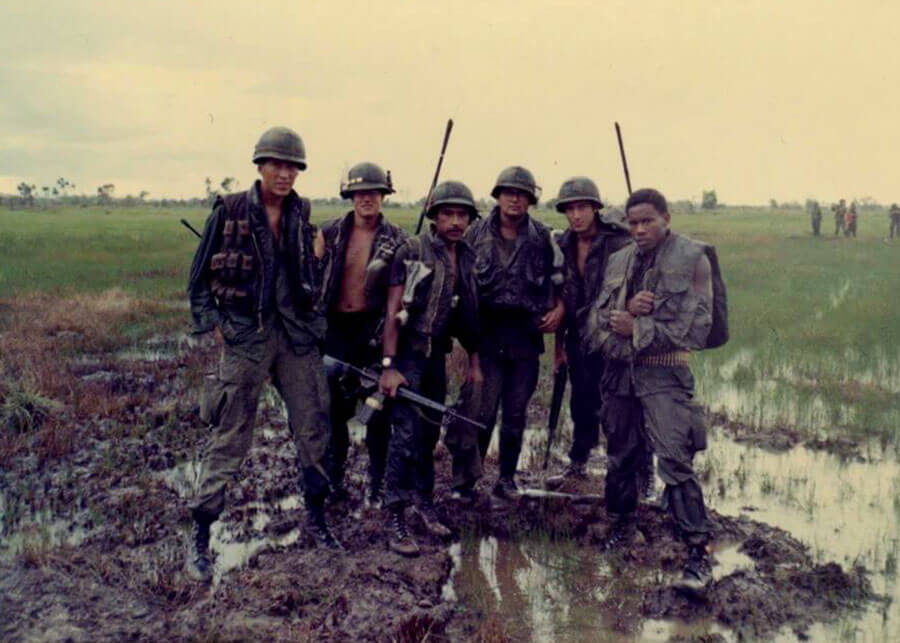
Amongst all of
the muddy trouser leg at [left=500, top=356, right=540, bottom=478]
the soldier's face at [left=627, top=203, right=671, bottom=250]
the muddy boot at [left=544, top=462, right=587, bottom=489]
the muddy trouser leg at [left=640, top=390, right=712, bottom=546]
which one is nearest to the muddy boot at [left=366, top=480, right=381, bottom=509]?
the muddy trouser leg at [left=500, top=356, right=540, bottom=478]

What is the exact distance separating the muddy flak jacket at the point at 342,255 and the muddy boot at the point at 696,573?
2.31 metres

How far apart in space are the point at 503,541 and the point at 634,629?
1.17 m

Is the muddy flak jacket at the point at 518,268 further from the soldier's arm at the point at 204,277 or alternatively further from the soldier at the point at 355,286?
the soldier's arm at the point at 204,277

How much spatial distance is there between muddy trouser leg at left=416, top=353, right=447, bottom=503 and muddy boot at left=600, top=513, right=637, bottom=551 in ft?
3.60

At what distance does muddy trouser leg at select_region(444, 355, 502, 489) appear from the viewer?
524 centimetres

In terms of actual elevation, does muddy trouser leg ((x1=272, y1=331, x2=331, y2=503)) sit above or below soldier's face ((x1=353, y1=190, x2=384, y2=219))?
→ below

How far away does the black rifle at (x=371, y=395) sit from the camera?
484 cm

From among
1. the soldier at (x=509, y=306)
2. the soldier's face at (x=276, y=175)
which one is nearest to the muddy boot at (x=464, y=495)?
the soldier at (x=509, y=306)

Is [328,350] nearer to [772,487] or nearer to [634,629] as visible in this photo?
[634,629]

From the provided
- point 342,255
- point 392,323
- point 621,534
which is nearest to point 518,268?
point 392,323

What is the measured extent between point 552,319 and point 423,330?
1.04 meters

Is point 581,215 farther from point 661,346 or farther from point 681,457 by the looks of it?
point 681,457

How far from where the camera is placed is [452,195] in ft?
16.1

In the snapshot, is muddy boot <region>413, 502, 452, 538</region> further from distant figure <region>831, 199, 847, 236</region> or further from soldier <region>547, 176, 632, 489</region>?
distant figure <region>831, 199, 847, 236</region>
